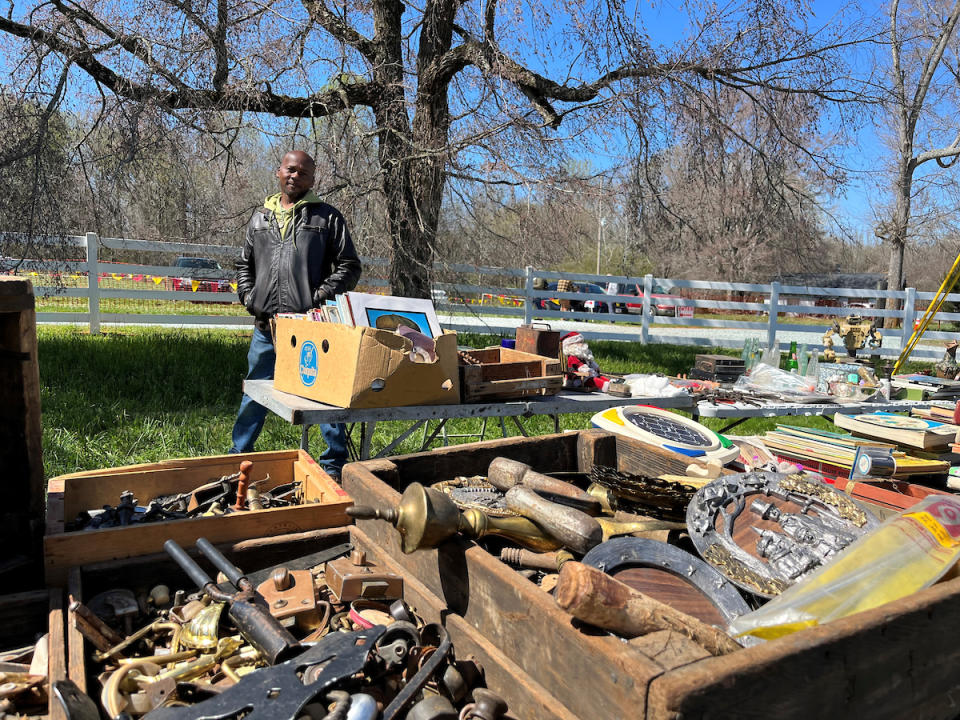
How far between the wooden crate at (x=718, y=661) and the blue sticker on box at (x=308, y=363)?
5.78 feet

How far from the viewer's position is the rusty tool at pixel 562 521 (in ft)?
4.75

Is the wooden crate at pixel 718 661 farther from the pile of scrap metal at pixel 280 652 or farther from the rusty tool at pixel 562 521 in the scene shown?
the rusty tool at pixel 562 521

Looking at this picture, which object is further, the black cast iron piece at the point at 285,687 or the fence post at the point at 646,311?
the fence post at the point at 646,311

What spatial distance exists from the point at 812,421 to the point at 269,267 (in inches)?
238

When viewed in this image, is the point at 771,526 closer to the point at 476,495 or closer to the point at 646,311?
the point at 476,495

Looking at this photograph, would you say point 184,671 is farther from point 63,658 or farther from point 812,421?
point 812,421

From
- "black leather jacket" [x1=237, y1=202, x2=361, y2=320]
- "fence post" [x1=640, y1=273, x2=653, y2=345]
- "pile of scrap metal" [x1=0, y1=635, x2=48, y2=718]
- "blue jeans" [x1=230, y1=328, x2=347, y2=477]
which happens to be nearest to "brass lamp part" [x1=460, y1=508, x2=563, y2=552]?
"pile of scrap metal" [x1=0, y1=635, x2=48, y2=718]

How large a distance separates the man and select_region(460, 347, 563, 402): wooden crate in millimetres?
1027

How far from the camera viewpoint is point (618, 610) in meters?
0.98

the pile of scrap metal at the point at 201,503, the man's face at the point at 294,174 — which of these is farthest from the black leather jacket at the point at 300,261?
the pile of scrap metal at the point at 201,503

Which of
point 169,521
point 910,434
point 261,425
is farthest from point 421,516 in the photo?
point 261,425

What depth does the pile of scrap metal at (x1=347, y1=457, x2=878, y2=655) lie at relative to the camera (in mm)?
1021

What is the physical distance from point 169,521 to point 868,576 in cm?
174

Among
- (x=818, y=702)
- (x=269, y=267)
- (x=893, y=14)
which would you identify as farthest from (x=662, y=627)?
(x=893, y=14)
